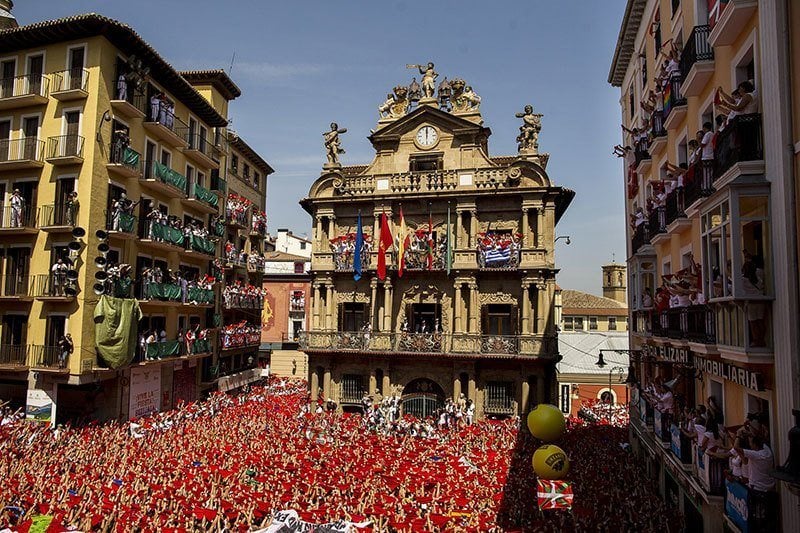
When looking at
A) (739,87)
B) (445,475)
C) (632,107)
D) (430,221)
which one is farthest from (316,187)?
(739,87)

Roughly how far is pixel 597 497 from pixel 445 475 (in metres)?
4.64

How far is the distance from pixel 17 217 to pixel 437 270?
19692 mm

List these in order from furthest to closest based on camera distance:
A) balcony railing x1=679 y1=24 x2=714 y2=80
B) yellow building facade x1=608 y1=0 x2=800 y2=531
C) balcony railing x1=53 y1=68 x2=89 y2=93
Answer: balcony railing x1=53 y1=68 x2=89 y2=93, balcony railing x1=679 y1=24 x2=714 y2=80, yellow building facade x1=608 y1=0 x2=800 y2=531

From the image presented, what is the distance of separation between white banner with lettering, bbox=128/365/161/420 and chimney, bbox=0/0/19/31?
62.1ft

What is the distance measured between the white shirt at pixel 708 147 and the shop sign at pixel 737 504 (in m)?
6.63

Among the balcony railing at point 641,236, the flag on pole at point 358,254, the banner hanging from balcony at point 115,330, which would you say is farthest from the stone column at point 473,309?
the banner hanging from balcony at point 115,330

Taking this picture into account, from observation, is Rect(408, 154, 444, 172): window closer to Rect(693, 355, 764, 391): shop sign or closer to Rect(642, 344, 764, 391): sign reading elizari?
Rect(642, 344, 764, 391): sign reading elizari

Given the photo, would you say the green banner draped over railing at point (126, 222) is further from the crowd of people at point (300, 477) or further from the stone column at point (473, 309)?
the stone column at point (473, 309)

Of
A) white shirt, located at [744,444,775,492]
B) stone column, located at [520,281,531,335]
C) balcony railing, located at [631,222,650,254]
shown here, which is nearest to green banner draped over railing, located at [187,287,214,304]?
stone column, located at [520,281,531,335]

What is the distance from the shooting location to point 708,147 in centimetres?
1222

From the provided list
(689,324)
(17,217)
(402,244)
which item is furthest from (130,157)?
(689,324)

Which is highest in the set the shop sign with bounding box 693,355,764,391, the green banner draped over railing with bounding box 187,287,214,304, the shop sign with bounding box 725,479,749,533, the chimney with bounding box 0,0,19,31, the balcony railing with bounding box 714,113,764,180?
the chimney with bounding box 0,0,19,31

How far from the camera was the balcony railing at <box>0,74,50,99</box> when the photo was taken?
25.3 metres

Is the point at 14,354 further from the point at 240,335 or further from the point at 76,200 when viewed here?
the point at 240,335
